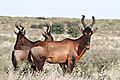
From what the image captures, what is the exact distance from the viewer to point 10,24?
7981 cm

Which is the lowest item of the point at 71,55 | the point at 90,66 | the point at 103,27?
the point at 103,27

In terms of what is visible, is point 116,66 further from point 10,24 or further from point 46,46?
point 10,24

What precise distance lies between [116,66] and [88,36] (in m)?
2.37

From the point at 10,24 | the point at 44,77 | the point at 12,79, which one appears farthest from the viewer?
the point at 10,24

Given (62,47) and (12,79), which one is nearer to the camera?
(12,79)

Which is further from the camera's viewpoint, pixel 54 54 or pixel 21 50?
pixel 21 50

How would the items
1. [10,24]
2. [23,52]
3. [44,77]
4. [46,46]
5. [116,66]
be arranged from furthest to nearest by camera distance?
[10,24] → [116,66] → [23,52] → [46,46] → [44,77]

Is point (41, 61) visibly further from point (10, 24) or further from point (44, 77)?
point (10, 24)

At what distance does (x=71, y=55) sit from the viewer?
12422mm

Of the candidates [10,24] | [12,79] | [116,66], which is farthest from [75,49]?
[10,24]

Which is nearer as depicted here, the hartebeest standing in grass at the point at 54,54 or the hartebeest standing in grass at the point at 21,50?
the hartebeest standing in grass at the point at 54,54

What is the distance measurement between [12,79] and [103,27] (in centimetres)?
7283

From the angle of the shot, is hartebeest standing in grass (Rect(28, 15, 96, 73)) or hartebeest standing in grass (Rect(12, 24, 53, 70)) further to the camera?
hartebeest standing in grass (Rect(12, 24, 53, 70))

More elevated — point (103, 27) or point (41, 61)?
point (41, 61)
